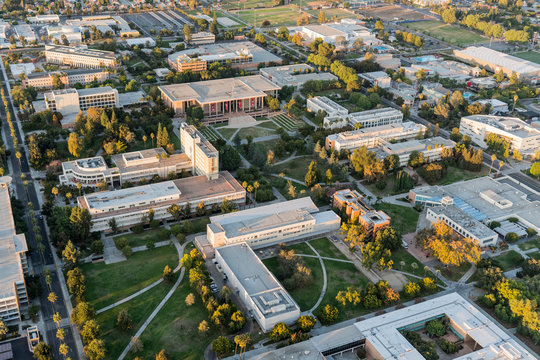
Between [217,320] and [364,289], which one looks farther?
[364,289]

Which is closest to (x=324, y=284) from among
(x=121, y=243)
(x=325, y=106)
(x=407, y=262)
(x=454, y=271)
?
(x=407, y=262)

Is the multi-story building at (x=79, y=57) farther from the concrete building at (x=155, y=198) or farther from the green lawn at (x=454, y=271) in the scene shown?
the green lawn at (x=454, y=271)

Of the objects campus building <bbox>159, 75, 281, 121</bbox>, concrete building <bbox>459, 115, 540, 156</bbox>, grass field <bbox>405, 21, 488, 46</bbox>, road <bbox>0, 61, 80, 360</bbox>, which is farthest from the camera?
grass field <bbox>405, 21, 488, 46</bbox>

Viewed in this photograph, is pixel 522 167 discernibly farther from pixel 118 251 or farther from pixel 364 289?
pixel 118 251

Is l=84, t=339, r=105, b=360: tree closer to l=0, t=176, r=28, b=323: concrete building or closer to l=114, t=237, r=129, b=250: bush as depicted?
l=0, t=176, r=28, b=323: concrete building

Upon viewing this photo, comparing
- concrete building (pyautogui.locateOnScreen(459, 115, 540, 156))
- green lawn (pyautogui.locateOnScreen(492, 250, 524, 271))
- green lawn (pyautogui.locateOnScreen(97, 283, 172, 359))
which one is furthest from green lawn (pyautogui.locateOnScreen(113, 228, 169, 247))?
concrete building (pyautogui.locateOnScreen(459, 115, 540, 156))

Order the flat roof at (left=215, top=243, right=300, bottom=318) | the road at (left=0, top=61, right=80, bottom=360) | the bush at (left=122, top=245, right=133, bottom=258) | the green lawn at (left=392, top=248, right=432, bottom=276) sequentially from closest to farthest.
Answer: the road at (left=0, top=61, right=80, bottom=360) → the flat roof at (left=215, top=243, right=300, bottom=318) → the bush at (left=122, top=245, right=133, bottom=258) → the green lawn at (left=392, top=248, right=432, bottom=276)

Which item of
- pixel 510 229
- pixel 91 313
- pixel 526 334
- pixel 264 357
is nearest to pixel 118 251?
pixel 91 313
